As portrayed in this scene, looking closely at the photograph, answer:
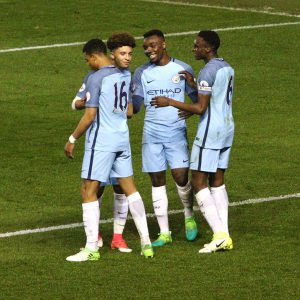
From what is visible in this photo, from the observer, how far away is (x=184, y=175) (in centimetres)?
1638

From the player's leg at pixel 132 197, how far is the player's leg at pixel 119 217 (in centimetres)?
36

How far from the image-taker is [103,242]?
16312 mm

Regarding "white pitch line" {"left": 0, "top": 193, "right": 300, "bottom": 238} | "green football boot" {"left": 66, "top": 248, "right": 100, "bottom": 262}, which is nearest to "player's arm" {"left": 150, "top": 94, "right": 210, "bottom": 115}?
"green football boot" {"left": 66, "top": 248, "right": 100, "bottom": 262}

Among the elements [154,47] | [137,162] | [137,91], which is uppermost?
[154,47]

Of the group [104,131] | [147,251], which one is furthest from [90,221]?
[104,131]

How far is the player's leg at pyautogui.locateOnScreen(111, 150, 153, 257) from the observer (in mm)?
15430

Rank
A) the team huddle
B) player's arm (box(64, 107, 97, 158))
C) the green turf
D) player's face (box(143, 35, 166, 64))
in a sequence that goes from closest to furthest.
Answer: the green turf < player's arm (box(64, 107, 97, 158)) < the team huddle < player's face (box(143, 35, 166, 64))

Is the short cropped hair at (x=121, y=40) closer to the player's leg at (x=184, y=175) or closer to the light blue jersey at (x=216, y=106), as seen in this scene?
the light blue jersey at (x=216, y=106)

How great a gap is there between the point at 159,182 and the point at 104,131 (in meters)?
1.32

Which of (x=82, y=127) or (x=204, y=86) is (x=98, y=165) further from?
(x=204, y=86)

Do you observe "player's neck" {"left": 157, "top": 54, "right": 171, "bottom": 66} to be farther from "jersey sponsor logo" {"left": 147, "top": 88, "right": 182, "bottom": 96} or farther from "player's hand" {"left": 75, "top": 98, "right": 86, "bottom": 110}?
"player's hand" {"left": 75, "top": 98, "right": 86, "bottom": 110}

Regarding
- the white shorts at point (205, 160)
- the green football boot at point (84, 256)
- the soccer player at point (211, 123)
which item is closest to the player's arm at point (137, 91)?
the soccer player at point (211, 123)

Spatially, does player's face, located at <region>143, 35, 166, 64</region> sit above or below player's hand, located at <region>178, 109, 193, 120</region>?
above

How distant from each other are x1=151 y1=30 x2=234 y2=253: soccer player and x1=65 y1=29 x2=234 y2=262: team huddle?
0.01 m
